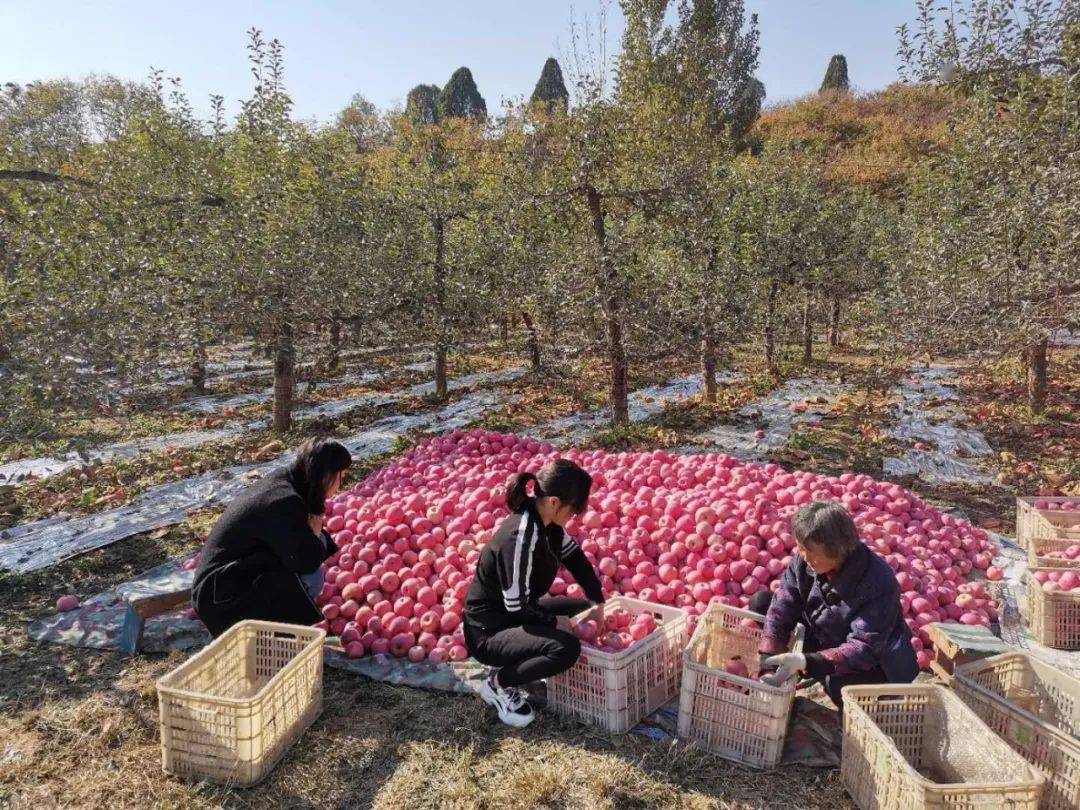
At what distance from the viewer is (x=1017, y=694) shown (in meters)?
3.71

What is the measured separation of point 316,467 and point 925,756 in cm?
378

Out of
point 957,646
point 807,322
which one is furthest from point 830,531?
point 807,322

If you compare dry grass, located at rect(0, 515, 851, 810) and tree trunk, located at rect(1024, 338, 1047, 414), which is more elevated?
tree trunk, located at rect(1024, 338, 1047, 414)

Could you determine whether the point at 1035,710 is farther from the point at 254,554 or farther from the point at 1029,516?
the point at 254,554

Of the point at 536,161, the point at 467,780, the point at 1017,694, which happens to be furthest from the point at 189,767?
the point at 536,161

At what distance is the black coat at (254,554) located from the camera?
4.27 metres


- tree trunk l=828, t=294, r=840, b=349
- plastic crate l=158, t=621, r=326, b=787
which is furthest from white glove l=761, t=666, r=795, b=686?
tree trunk l=828, t=294, r=840, b=349

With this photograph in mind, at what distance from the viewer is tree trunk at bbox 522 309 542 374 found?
34.7 ft

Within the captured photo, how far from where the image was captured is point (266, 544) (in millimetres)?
4406

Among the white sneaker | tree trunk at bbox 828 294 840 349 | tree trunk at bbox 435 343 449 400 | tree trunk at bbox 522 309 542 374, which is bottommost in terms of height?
the white sneaker

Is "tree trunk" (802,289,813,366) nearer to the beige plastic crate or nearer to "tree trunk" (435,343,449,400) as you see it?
"tree trunk" (435,343,449,400)

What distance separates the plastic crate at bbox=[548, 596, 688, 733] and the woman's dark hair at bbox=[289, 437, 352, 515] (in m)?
1.87

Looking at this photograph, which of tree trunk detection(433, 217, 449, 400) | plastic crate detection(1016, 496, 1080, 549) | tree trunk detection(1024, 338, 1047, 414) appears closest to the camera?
plastic crate detection(1016, 496, 1080, 549)

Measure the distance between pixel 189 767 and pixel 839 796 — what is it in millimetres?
3296
